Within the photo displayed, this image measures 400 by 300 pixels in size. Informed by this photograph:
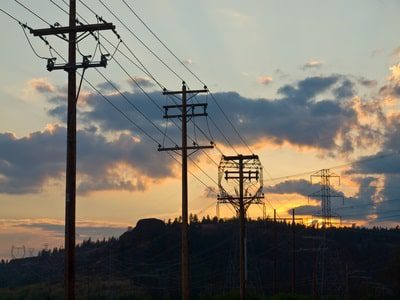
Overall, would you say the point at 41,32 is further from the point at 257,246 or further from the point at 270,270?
the point at 257,246

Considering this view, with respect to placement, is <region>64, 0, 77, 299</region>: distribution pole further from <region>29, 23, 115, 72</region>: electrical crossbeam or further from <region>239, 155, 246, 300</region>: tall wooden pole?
<region>239, 155, 246, 300</region>: tall wooden pole

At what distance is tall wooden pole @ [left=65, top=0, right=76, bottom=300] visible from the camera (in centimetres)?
2041

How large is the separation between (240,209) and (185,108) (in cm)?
2248

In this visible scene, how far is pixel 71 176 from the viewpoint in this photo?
2095 cm

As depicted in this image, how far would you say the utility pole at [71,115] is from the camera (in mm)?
20469

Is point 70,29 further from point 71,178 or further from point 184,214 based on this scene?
point 184,214

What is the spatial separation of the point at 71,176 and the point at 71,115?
6.04 feet

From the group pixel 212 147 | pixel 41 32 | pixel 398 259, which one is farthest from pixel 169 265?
pixel 41 32

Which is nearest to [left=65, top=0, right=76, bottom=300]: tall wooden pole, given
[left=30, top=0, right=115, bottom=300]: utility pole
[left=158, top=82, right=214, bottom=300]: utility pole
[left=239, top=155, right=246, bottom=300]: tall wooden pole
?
[left=30, top=0, right=115, bottom=300]: utility pole

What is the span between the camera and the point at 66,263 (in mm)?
20469

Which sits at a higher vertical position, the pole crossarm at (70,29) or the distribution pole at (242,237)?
the pole crossarm at (70,29)

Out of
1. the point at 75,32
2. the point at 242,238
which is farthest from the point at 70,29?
the point at 242,238

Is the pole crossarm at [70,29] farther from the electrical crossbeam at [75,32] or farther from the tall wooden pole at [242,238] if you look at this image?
the tall wooden pole at [242,238]

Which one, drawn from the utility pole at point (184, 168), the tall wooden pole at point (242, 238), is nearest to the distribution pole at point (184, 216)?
the utility pole at point (184, 168)
